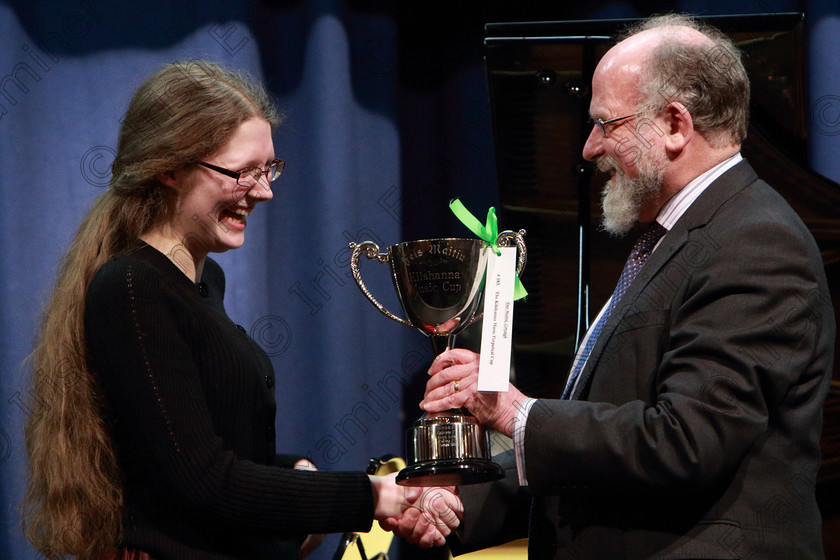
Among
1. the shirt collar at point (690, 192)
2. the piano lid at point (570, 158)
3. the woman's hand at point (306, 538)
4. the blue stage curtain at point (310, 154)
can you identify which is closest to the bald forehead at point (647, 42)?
the shirt collar at point (690, 192)

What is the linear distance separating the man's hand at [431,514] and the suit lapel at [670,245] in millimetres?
369

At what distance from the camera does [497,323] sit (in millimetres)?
1480

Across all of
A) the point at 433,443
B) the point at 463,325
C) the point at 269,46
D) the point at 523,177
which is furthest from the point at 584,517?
the point at 269,46

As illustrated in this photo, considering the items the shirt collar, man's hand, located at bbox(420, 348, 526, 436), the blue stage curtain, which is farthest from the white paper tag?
the blue stage curtain

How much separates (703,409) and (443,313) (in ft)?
1.75

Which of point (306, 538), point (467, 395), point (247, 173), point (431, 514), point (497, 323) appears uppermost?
point (247, 173)

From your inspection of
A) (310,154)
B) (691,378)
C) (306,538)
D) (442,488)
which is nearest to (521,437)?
(691,378)

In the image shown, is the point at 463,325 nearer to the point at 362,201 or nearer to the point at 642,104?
the point at 642,104

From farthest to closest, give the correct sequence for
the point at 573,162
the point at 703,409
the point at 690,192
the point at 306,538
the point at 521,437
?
the point at 573,162 < the point at 306,538 < the point at 690,192 < the point at 521,437 < the point at 703,409

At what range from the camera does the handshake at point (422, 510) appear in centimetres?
169

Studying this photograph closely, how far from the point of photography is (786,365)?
1304mm

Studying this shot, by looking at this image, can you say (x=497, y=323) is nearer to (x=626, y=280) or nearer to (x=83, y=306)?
(x=626, y=280)

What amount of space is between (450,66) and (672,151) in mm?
1926

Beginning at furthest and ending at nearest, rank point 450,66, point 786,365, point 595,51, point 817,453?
1. point 450,66
2. point 595,51
3. point 817,453
4. point 786,365
